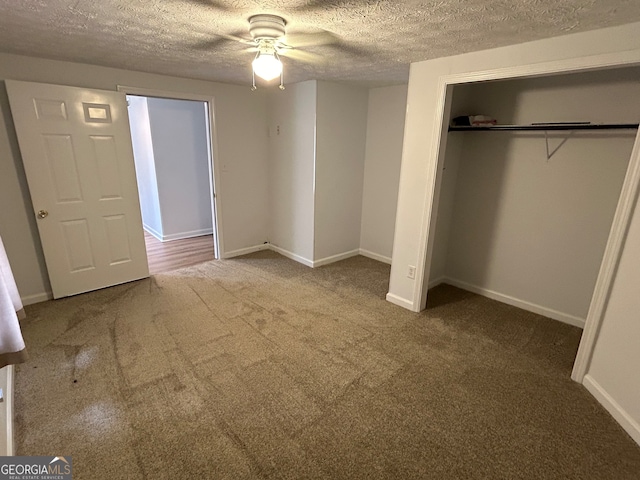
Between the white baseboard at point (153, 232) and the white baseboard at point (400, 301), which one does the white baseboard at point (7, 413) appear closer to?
the white baseboard at point (400, 301)

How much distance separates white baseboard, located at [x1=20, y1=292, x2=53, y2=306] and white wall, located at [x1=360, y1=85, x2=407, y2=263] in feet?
12.2

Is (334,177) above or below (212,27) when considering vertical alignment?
below

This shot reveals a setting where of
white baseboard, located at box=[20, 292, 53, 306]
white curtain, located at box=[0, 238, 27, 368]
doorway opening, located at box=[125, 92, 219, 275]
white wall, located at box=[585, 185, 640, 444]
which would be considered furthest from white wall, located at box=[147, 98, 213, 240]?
white wall, located at box=[585, 185, 640, 444]

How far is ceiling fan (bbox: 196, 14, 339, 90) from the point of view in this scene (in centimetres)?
179

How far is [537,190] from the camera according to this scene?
2.93 meters

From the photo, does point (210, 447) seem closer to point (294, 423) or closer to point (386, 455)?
point (294, 423)

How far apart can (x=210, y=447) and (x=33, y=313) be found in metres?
2.43

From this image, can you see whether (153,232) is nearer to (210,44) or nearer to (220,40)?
(210,44)

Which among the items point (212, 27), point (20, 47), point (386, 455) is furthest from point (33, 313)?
point (386, 455)

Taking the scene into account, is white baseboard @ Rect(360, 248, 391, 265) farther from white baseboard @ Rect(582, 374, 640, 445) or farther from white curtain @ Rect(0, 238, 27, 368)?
white curtain @ Rect(0, 238, 27, 368)

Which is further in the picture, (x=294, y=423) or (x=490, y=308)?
(x=490, y=308)

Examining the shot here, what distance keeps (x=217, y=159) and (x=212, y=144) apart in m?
0.19

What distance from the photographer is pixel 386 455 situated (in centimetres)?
164

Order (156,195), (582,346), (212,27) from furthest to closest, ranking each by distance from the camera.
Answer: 1. (156,195)
2. (582,346)
3. (212,27)
